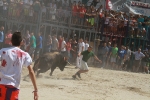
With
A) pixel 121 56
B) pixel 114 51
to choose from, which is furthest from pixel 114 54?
pixel 121 56

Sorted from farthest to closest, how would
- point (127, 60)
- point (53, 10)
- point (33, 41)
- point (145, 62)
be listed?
point (145, 62), point (127, 60), point (53, 10), point (33, 41)

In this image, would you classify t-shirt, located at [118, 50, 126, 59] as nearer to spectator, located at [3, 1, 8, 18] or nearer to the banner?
the banner

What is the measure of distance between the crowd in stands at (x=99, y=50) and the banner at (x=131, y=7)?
2780 millimetres

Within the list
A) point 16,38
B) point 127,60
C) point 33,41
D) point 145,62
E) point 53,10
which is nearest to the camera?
point 16,38

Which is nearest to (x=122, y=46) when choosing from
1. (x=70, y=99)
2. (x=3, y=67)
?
(x=70, y=99)

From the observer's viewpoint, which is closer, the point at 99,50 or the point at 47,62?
the point at 47,62

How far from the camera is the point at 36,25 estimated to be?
63.4ft

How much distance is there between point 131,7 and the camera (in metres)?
23.0

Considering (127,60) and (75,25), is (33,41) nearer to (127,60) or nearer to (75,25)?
(75,25)

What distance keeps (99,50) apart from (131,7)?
4314mm

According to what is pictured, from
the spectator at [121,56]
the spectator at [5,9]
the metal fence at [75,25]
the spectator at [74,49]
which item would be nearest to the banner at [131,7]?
the metal fence at [75,25]

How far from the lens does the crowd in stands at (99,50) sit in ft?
60.4

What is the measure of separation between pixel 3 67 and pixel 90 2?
1900 cm

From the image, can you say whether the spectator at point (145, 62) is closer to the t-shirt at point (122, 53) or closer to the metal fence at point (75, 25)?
the metal fence at point (75, 25)
